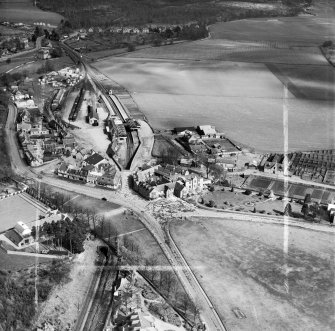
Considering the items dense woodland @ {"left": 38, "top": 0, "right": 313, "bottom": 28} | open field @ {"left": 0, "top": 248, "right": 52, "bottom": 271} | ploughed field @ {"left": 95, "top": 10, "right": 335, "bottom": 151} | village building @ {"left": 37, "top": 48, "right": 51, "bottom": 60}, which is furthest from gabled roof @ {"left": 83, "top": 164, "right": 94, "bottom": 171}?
dense woodland @ {"left": 38, "top": 0, "right": 313, "bottom": 28}

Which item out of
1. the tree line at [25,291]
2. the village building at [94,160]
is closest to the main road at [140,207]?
the village building at [94,160]

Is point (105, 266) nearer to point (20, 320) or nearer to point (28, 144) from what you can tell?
point (20, 320)

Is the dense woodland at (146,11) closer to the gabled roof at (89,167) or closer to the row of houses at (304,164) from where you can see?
the row of houses at (304,164)

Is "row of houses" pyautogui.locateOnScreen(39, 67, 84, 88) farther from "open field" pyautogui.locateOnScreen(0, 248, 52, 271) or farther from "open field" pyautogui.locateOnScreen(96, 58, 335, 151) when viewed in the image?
"open field" pyautogui.locateOnScreen(0, 248, 52, 271)

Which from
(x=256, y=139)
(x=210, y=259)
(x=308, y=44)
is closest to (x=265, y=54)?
(x=308, y=44)

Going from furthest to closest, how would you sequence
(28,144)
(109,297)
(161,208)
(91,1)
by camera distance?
(91,1), (28,144), (161,208), (109,297)

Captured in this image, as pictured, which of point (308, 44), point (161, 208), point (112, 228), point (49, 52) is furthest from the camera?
point (308, 44)

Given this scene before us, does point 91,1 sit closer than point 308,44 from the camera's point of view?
No
